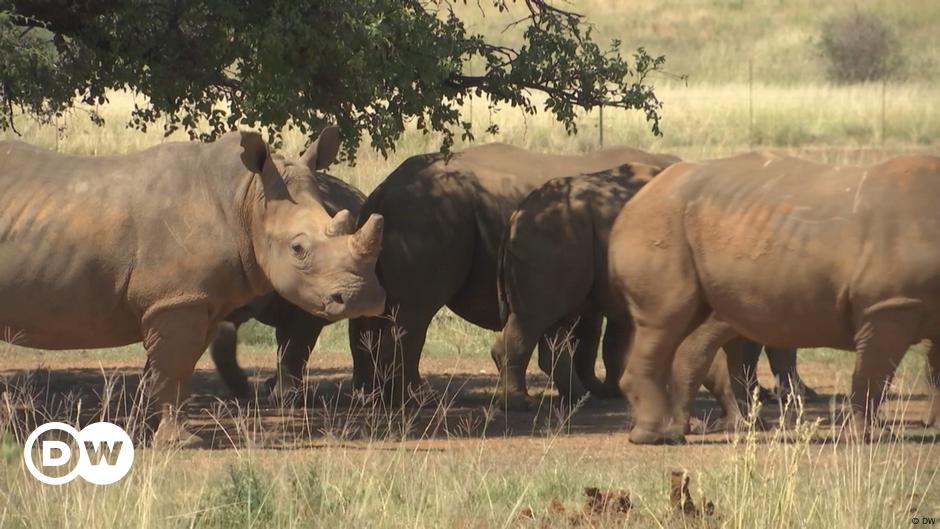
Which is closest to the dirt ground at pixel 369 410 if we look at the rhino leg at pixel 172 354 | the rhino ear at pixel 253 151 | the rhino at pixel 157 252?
the rhino leg at pixel 172 354

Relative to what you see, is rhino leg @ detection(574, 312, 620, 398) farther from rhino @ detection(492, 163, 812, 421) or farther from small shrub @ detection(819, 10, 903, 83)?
small shrub @ detection(819, 10, 903, 83)

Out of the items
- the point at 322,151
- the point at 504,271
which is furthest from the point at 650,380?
the point at 322,151

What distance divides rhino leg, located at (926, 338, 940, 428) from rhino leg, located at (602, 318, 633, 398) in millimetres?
3080

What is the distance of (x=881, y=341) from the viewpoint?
10.9 m

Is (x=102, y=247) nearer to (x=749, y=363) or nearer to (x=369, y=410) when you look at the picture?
(x=369, y=410)

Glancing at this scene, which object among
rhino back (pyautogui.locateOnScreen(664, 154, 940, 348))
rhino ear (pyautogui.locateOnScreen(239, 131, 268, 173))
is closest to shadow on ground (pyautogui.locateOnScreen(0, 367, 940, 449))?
rhino back (pyautogui.locateOnScreen(664, 154, 940, 348))

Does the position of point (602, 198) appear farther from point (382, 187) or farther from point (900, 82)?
point (900, 82)

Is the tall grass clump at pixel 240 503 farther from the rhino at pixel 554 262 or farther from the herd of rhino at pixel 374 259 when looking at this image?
the rhino at pixel 554 262

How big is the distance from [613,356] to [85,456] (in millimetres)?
6878

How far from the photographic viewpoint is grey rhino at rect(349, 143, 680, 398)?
13.4m

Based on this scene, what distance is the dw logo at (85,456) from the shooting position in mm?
8328

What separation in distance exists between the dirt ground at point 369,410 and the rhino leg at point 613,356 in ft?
0.53

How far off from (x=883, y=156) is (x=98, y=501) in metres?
23.0

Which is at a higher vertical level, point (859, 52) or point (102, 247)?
point (102, 247)
